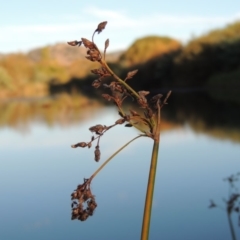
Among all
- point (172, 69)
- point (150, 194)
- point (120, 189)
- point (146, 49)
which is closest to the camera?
point (150, 194)

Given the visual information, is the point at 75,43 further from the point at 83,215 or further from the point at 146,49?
the point at 146,49

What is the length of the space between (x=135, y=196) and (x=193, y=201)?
289 millimetres

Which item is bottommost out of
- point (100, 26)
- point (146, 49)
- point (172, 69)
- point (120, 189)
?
point (100, 26)

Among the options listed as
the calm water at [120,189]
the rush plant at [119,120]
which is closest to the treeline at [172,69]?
the calm water at [120,189]

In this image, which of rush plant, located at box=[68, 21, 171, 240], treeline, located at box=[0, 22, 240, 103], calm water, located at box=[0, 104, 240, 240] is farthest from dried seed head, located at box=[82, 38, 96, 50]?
treeline, located at box=[0, 22, 240, 103]

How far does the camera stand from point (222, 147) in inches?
151

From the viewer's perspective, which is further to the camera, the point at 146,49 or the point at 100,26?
the point at 146,49

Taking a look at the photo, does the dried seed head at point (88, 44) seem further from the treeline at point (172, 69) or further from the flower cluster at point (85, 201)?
the treeline at point (172, 69)

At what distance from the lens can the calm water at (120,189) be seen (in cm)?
196

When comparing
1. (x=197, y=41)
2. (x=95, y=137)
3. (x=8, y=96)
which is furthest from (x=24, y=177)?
(x=8, y=96)

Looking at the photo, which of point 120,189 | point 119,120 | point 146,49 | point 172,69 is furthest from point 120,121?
point 146,49

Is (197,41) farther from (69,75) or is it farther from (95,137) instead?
(95,137)

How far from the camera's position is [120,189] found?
2.61m

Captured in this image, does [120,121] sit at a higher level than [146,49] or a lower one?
lower
